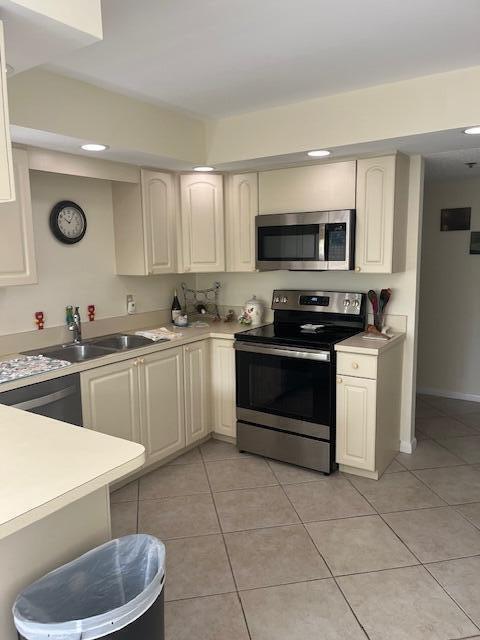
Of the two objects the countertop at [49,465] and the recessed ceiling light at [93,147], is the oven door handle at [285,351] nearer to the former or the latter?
the recessed ceiling light at [93,147]

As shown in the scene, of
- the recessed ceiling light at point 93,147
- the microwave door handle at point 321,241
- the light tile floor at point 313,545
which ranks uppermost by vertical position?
the recessed ceiling light at point 93,147

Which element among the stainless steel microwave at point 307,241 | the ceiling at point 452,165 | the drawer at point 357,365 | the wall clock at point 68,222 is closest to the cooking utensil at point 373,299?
the stainless steel microwave at point 307,241

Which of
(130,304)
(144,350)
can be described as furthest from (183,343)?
(130,304)

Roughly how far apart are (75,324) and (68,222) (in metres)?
0.68

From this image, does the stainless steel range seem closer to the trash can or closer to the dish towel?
the dish towel

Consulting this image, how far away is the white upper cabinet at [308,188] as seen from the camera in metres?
3.15

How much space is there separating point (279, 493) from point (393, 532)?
711 millimetres

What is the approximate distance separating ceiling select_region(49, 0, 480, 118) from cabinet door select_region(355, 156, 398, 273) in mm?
570

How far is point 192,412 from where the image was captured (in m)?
3.53

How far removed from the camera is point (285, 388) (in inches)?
127

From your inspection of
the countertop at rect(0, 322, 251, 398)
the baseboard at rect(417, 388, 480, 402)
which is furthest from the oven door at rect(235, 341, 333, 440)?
the baseboard at rect(417, 388, 480, 402)

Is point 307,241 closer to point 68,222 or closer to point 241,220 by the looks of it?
point 241,220

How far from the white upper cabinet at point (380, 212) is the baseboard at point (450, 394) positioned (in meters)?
2.15

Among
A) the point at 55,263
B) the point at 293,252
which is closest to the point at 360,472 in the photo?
the point at 293,252
